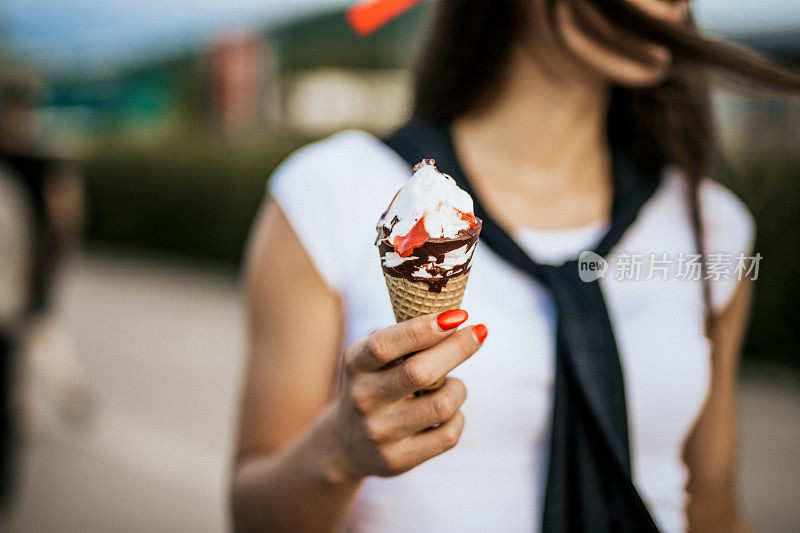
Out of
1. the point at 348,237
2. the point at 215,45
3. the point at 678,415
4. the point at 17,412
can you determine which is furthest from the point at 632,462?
the point at 215,45

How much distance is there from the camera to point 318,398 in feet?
4.55

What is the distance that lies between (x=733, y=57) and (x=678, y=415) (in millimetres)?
757

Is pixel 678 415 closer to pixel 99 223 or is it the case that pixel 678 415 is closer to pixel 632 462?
pixel 632 462

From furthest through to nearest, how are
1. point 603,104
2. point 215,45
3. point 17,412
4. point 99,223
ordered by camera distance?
point 215,45
point 99,223
point 17,412
point 603,104

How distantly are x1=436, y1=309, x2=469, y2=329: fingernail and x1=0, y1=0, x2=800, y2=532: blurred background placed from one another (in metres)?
1.04

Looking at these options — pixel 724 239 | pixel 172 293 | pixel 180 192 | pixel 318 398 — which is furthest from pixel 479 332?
pixel 180 192

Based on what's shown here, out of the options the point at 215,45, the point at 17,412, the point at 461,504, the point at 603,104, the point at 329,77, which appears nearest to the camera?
the point at 461,504

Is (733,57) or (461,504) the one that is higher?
(733,57)

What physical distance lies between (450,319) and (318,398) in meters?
0.54

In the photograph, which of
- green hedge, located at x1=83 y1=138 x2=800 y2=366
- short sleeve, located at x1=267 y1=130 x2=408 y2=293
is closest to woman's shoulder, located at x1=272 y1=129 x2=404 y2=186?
short sleeve, located at x1=267 y1=130 x2=408 y2=293

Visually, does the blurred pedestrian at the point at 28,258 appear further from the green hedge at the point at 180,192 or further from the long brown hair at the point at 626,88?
the green hedge at the point at 180,192

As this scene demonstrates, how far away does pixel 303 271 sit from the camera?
1360 mm

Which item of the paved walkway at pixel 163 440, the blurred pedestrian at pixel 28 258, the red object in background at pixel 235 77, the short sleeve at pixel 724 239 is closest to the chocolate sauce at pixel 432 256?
the short sleeve at pixel 724 239

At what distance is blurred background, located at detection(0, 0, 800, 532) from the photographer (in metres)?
3.99
